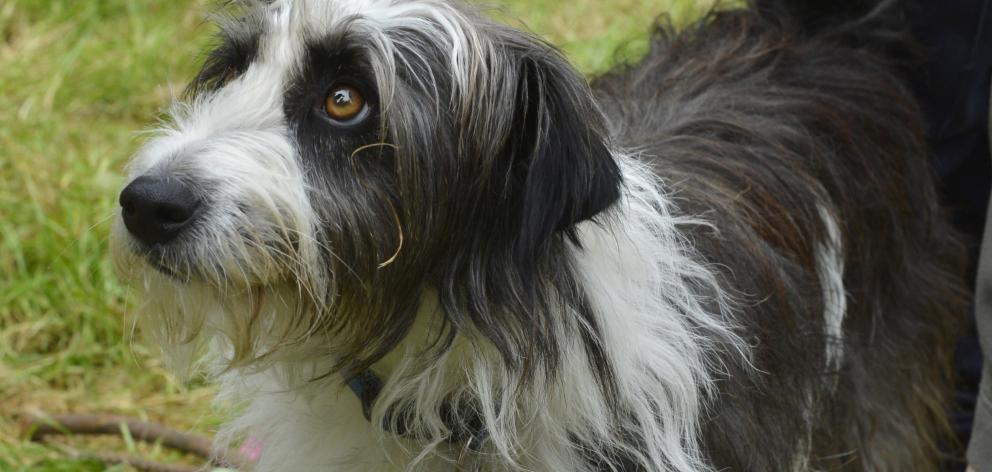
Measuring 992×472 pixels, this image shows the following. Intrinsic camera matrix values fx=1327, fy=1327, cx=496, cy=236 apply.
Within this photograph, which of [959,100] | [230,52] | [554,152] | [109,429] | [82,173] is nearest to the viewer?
[554,152]

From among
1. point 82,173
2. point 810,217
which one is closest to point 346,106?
point 810,217

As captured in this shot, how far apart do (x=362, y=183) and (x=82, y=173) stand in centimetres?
305

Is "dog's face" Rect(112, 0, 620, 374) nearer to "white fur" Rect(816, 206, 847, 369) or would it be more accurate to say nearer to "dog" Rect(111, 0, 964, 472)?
"dog" Rect(111, 0, 964, 472)

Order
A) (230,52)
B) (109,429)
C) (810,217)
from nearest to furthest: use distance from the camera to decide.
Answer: (230,52)
(810,217)
(109,429)

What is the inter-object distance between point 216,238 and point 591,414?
84 cm

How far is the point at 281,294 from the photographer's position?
2.57 meters

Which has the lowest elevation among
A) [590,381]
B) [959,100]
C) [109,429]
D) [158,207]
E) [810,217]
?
[109,429]

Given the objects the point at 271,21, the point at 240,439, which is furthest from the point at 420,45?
the point at 240,439

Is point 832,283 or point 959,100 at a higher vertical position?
point 959,100

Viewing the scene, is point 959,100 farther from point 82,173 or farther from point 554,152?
point 82,173

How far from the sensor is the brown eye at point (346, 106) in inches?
100

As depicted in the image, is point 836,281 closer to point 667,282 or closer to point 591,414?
point 667,282

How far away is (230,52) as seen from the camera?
9.29 ft

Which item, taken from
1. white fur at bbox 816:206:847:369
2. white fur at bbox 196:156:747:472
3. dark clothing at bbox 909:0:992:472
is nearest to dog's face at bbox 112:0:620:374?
white fur at bbox 196:156:747:472
